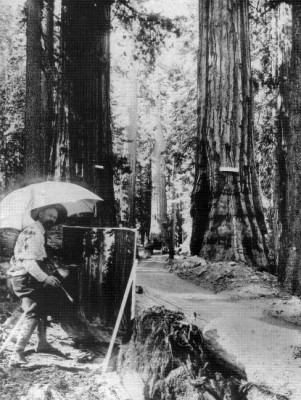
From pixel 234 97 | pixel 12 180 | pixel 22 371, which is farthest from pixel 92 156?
pixel 22 371

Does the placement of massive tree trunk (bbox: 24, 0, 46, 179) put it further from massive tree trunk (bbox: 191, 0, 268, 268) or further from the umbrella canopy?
massive tree trunk (bbox: 191, 0, 268, 268)

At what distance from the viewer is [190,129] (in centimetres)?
253

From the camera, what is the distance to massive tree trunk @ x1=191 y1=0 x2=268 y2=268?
2.47m

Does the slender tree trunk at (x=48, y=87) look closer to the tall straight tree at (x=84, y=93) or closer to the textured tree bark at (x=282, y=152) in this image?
Result: the tall straight tree at (x=84, y=93)

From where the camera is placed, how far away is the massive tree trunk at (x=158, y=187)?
2.31 metres

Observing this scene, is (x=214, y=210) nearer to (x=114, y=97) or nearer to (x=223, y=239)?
(x=223, y=239)

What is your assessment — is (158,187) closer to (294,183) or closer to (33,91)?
(294,183)

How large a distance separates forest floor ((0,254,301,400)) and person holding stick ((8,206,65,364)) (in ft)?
0.17

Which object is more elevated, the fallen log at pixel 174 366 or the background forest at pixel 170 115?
the background forest at pixel 170 115

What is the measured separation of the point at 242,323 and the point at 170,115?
1218 mm

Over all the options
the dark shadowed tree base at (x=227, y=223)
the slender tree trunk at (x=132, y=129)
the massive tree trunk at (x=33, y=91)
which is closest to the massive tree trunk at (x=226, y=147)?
the dark shadowed tree base at (x=227, y=223)

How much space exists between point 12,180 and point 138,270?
96 cm

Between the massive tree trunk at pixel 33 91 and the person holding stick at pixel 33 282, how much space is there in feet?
1.77

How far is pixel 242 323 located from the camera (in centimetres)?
219
